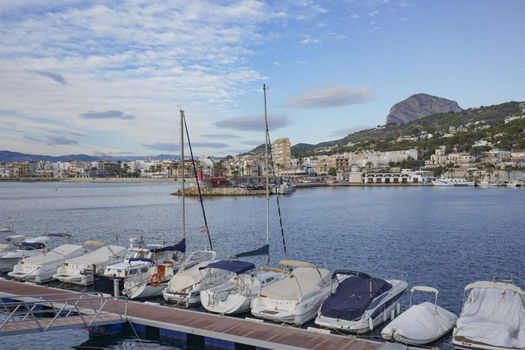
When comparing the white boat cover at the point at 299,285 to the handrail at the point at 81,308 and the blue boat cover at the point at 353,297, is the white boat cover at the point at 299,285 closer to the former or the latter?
the blue boat cover at the point at 353,297

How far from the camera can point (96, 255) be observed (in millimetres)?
26984

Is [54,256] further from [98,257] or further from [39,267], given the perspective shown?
[98,257]

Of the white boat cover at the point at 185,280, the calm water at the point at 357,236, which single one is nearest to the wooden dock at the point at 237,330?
the calm water at the point at 357,236

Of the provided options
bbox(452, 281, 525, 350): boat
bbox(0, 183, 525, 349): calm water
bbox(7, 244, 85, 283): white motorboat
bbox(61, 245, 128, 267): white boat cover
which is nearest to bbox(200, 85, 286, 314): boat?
bbox(0, 183, 525, 349): calm water

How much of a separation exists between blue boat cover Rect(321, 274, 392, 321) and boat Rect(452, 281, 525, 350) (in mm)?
3197

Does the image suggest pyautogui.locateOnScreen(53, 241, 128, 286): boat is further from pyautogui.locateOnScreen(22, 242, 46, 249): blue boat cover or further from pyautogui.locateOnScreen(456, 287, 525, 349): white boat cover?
pyautogui.locateOnScreen(456, 287, 525, 349): white boat cover

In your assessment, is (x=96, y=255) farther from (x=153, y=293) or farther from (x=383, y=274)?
(x=383, y=274)

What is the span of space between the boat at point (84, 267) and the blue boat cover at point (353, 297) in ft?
40.7

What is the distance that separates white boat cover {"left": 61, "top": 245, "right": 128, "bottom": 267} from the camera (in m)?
26.1

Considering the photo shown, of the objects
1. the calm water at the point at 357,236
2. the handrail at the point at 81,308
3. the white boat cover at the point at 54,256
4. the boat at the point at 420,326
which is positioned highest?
the white boat cover at the point at 54,256

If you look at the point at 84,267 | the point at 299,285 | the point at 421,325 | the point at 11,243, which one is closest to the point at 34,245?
the point at 11,243

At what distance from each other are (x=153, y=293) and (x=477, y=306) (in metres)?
13.9

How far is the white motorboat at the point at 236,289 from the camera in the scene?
1964 cm

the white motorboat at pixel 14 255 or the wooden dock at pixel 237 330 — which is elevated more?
the white motorboat at pixel 14 255
